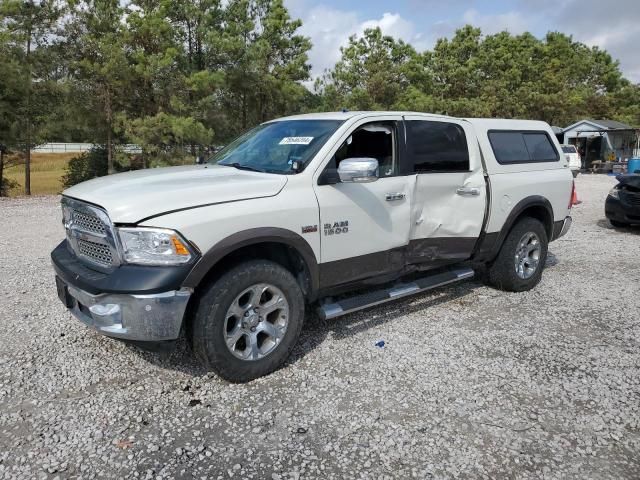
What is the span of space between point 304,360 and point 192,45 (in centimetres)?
1816

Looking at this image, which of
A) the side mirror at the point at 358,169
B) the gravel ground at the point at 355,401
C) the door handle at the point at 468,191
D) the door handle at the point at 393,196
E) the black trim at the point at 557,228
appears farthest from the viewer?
the black trim at the point at 557,228

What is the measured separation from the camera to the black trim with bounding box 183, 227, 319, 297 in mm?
3078

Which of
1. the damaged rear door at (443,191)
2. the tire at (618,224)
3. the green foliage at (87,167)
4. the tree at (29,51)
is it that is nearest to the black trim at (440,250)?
the damaged rear door at (443,191)

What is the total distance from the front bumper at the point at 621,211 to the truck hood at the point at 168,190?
27.4 ft

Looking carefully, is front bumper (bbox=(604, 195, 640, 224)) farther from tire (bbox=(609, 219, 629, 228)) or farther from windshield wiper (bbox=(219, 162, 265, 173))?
windshield wiper (bbox=(219, 162, 265, 173))

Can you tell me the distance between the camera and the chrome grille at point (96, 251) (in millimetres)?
3209

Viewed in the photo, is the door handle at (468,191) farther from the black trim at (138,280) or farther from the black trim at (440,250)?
the black trim at (138,280)

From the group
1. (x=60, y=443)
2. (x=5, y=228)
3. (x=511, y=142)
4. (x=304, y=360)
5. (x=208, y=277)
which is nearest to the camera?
(x=60, y=443)

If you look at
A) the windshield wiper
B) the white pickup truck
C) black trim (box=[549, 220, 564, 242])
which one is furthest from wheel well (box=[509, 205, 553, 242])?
the windshield wiper

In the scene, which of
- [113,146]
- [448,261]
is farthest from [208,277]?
[113,146]

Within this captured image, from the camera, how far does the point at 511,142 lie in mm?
5465

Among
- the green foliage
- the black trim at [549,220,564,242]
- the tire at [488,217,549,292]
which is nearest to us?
the tire at [488,217,549,292]

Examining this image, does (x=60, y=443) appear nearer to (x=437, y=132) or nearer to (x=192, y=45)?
(x=437, y=132)

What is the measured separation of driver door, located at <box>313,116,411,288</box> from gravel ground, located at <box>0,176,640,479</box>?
0.70 meters
